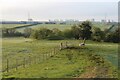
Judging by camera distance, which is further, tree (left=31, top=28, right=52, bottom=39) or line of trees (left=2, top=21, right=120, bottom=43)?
tree (left=31, top=28, right=52, bottom=39)

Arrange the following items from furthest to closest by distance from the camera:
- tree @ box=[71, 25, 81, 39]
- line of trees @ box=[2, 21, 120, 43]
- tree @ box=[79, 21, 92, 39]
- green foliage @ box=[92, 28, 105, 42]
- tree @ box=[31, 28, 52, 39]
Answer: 1. tree @ box=[31, 28, 52, 39]
2. tree @ box=[71, 25, 81, 39]
3. tree @ box=[79, 21, 92, 39]
4. green foliage @ box=[92, 28, 105, 42]
5. line of trees @ box=[2, 21, 120, 43]

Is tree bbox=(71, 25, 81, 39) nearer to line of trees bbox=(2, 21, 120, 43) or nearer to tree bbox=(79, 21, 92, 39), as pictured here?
line of trees bbox=(2, 21, 120, 43)

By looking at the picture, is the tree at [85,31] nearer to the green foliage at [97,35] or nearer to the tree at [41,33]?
the green foliage at [97,35]

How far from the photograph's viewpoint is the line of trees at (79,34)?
→ 50534mm

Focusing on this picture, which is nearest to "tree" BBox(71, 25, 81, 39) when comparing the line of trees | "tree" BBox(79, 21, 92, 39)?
the line of trees

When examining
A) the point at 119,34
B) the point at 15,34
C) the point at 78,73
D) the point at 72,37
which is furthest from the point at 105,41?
the point at 78,73

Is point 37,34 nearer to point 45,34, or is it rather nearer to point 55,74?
point 45,34

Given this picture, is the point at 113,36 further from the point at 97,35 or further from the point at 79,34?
the point at 79,34

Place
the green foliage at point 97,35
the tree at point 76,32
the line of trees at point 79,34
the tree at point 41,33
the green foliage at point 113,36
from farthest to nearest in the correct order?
the tree at point 41,33 < the tree at point 76,32 < the green foliage at point 97,35 < the line of trees at point 79,34 < the green foliage at point 113,36

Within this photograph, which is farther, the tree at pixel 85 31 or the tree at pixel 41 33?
the tree at pixel 41 33

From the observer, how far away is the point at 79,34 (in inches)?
2149

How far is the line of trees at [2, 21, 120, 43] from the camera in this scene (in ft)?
166

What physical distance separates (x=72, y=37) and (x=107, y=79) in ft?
139

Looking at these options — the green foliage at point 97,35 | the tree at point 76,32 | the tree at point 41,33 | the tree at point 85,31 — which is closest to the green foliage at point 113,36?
the green foliage at point 97,35
